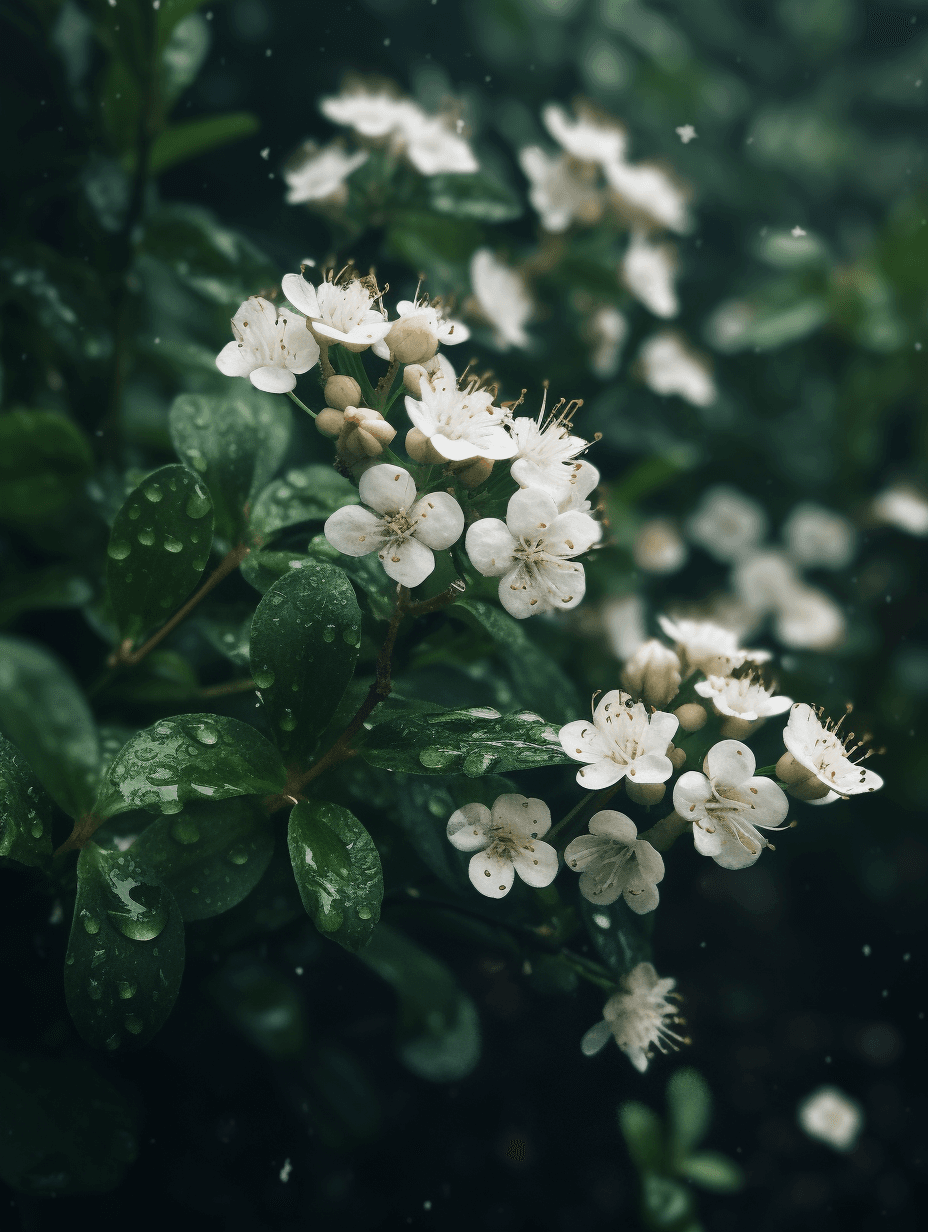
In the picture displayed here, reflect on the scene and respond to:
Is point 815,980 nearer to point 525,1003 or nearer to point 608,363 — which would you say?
point 525,1003

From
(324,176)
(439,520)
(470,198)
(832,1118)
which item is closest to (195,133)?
(324,176)

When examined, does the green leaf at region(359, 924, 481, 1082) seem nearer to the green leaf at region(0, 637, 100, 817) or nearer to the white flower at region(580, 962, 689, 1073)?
the white flower at region(580, 962, 689, 1073)

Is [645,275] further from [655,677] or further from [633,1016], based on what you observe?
[633,1016]

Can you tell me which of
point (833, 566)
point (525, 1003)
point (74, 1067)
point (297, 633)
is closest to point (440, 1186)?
point (525, 1003)

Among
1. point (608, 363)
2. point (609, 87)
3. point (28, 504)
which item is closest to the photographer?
point (28, 504)

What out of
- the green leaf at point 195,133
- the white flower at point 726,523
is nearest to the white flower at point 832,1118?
the white flower at point 726,523

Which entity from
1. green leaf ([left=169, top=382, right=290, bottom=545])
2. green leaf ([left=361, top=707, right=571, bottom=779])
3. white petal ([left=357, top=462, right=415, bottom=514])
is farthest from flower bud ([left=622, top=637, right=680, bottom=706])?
green leaf ([left=169, top=382, right=290, bottom=545])
